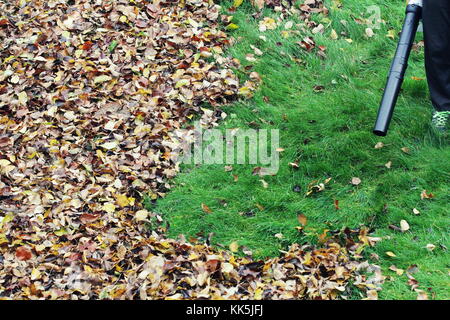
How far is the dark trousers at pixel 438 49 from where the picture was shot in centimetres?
427

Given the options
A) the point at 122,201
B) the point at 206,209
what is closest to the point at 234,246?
the point at 206,209

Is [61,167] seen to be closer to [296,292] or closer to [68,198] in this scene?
[68,198]

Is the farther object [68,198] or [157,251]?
[68,198]

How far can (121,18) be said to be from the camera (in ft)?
20.2

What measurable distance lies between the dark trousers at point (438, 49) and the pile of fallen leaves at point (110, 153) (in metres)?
1.57

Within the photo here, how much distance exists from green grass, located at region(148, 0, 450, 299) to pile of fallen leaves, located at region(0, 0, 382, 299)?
0.65 ft

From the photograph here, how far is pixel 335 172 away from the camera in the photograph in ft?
15.2

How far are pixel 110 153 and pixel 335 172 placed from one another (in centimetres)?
192

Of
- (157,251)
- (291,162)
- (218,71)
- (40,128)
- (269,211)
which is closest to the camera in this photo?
(157,251)

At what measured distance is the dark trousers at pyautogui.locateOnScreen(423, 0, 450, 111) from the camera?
427cm

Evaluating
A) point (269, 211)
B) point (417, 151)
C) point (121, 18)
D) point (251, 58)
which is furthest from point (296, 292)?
point (121, 18)

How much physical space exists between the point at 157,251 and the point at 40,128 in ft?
5.92

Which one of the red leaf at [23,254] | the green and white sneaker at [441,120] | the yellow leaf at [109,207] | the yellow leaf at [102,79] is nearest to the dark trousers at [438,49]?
the green and white sneaker at [441,120]

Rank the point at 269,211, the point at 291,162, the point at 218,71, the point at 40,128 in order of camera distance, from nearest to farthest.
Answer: the point at 269,211 → the point at 291,162 → the point at 40,128 → the point at 218,71
